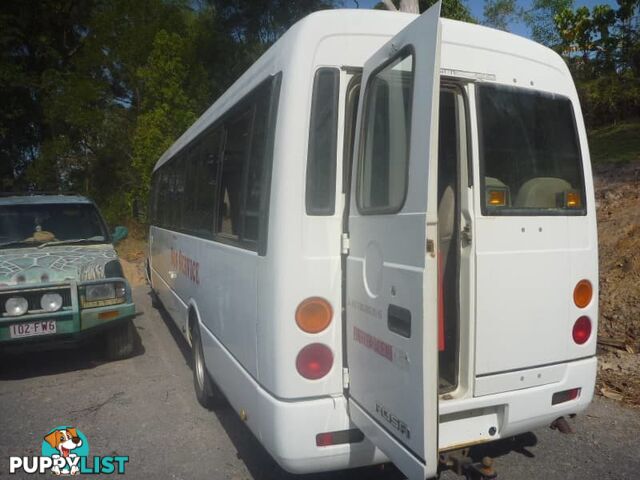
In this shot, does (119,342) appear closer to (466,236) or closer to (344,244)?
(344,244)

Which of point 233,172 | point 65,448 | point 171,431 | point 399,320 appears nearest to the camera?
point 399,320

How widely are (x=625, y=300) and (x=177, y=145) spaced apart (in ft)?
19.3

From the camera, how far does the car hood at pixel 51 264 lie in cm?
523

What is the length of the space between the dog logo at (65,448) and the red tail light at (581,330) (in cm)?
358

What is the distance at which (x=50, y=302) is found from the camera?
5.25 m

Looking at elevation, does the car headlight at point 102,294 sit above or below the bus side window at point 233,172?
below

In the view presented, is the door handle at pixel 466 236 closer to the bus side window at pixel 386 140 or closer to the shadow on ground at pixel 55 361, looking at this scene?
the bus side window at pixel 386 140

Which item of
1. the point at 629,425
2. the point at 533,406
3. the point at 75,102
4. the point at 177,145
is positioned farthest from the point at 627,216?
the point at 75,102

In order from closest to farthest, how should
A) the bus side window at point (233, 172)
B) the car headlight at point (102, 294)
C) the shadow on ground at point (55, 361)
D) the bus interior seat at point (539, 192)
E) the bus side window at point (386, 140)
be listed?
the bus side window at point (386, 140)
the bus interior seat at point (539, 192)
the bus side window at point (233, 172)
the car headlight at point (102, 294)
the shadow on ground at point (55, 361)

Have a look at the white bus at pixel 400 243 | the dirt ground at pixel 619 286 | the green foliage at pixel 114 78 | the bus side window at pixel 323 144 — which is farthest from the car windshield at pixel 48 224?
the green foliage at pixel 114 78

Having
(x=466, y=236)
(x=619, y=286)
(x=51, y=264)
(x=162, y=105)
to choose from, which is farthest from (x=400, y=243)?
(x=162, y=105)

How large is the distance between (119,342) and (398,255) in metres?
4.84

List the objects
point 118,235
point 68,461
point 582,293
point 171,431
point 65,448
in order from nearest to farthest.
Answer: point 582,293
point 68,461
point 65,448
point 171,431
point 118,235

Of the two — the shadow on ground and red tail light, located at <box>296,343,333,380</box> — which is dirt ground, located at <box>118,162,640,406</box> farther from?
the shadow on ground
